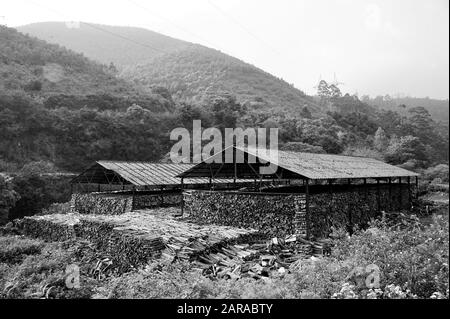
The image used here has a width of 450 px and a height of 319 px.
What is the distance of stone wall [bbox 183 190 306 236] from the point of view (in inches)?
512

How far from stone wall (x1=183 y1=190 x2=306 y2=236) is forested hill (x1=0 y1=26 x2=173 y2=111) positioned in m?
26.2

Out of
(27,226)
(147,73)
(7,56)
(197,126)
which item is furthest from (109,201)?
(147,73)

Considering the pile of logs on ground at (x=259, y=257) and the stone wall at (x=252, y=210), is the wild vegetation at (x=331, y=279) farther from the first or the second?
the stone wall at (x=252, y=210)

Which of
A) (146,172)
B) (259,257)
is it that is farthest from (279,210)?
(146,172)

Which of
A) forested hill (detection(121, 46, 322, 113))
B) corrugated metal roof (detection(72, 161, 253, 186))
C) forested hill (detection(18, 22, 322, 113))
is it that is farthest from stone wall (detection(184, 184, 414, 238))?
forested hill (detection(121, 46, 322, 113))

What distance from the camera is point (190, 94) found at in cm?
6369

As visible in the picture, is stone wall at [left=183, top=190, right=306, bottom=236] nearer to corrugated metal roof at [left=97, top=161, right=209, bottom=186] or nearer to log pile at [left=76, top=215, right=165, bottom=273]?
log pile at [left=76, top=215, right=165, bottom=273]

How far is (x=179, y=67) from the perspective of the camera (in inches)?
3063

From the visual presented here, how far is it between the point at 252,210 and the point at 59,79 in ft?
127

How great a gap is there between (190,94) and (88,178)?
42.5m

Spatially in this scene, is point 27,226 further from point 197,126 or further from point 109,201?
point 197,126

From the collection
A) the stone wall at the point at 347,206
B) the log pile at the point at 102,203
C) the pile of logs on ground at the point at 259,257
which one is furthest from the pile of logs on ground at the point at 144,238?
the log pile at the point at 102,203

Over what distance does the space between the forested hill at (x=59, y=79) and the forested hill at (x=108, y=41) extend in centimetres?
3994
